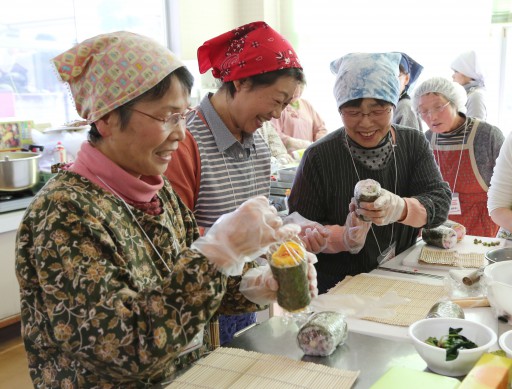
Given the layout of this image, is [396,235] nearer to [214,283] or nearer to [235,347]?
[235,347]

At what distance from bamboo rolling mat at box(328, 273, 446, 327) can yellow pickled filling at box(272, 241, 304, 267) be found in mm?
406

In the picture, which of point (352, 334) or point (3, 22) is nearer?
point (352, 334)

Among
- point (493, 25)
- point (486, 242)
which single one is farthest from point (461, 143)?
point (493, 25)

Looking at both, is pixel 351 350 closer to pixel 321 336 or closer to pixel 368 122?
pixel 321 336

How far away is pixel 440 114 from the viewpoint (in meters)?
3.20

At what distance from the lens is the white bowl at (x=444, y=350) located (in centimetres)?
111

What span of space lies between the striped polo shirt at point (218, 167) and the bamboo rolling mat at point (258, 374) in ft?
1.86

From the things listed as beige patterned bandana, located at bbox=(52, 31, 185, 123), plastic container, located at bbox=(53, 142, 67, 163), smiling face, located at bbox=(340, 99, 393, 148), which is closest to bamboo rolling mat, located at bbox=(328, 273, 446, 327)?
smiling face, located at bbox=(340, 99, 393, 148)

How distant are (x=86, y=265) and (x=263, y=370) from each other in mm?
449

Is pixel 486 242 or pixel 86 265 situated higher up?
pixel 86 265

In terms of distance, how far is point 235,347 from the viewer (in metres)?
1.30

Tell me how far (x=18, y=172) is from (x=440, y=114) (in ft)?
8.45

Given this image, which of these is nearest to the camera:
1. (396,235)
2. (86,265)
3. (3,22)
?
(86,265)

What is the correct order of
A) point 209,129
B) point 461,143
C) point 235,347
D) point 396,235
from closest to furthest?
point 235,347 < point 209,129 < point 396,235 < point 461,143
